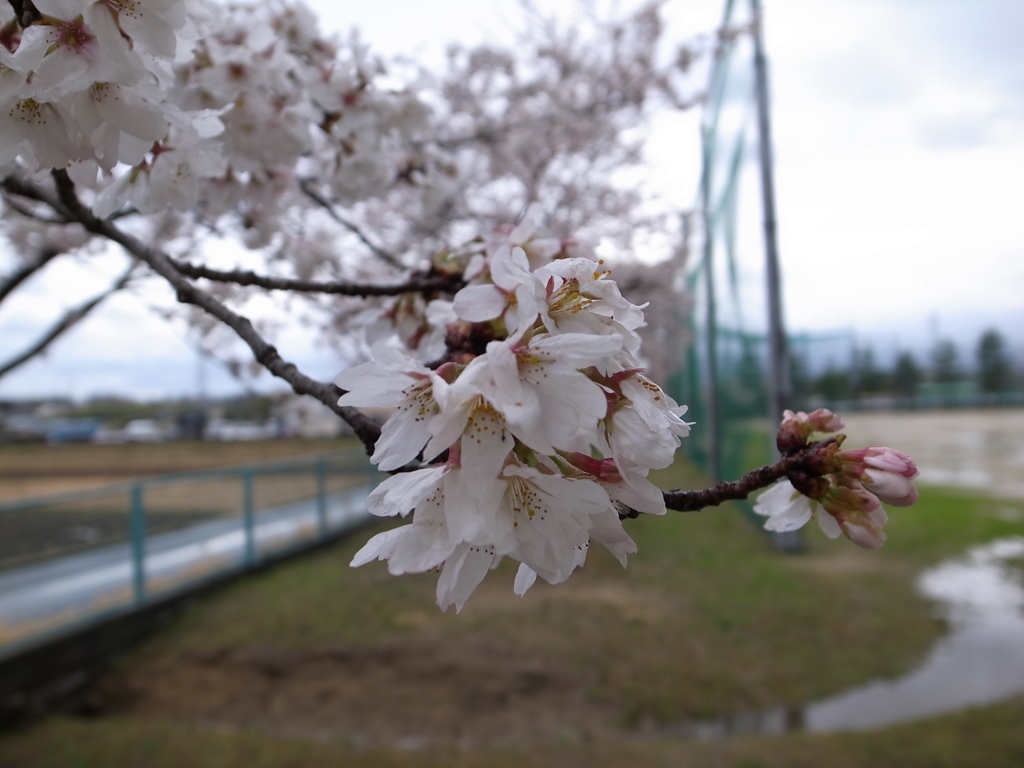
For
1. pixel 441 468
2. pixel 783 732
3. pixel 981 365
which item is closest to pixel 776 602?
pixel 783 732

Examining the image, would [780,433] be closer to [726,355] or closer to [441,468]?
[441,468]

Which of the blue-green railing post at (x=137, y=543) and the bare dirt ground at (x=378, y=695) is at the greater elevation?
the blue-green railing post at (x=137, y=543)

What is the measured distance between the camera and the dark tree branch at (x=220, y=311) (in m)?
0.71

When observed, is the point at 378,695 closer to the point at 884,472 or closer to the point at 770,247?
the point at 884,472

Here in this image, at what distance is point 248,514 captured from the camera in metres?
6.62

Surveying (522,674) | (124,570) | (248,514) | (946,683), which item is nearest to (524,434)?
(522,674)

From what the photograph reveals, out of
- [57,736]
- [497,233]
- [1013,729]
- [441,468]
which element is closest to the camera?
[441,468]

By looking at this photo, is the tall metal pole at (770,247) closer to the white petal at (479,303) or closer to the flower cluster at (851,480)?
the flower cluster at (851,480)

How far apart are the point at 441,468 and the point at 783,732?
358cm

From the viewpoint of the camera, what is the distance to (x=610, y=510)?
58cm

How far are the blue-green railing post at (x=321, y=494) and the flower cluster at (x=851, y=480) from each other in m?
7.69

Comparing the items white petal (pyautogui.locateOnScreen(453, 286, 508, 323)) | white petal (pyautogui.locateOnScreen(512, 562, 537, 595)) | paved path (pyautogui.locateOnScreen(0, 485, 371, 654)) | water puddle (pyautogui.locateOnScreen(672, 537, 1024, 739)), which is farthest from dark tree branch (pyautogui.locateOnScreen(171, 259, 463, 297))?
water puddle (pyautogui.locateOnScreen(672, 537, 1024, 739))

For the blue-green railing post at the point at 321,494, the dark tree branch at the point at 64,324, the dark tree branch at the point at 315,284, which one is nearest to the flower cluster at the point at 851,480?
the dark tree branch at the point at 315,284

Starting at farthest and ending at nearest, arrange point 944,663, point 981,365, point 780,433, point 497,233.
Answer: point 981,365 < point 944,663 < point 497,233 < point 780,433
